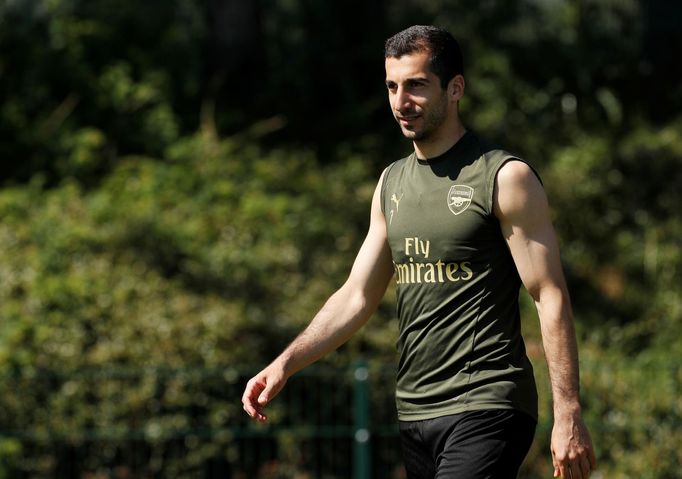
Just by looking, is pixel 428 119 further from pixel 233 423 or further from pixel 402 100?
pixel 233 423

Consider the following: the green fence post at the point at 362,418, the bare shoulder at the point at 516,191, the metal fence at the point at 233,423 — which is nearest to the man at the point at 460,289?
the bare shoulder at the point at 516,191

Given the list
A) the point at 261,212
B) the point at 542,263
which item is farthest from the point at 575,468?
the point at 261,212

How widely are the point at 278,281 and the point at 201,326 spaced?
110cm

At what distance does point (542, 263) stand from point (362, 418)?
517 cm

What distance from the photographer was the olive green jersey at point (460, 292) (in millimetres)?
4113

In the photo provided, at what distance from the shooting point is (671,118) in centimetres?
1418

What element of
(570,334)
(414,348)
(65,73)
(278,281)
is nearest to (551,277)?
(570,334)

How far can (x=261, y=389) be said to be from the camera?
4238 millimetres

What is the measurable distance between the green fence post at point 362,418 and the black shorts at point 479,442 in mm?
4800

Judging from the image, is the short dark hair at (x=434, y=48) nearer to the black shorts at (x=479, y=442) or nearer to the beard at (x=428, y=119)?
the beard at (x=428, y=119)

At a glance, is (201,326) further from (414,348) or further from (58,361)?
(414,348)

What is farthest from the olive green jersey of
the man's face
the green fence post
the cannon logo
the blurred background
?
the blurred background

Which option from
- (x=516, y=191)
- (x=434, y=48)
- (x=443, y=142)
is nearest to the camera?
(x=516, y=191)

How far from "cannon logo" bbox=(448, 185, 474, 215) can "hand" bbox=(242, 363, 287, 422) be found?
79 centimetres
